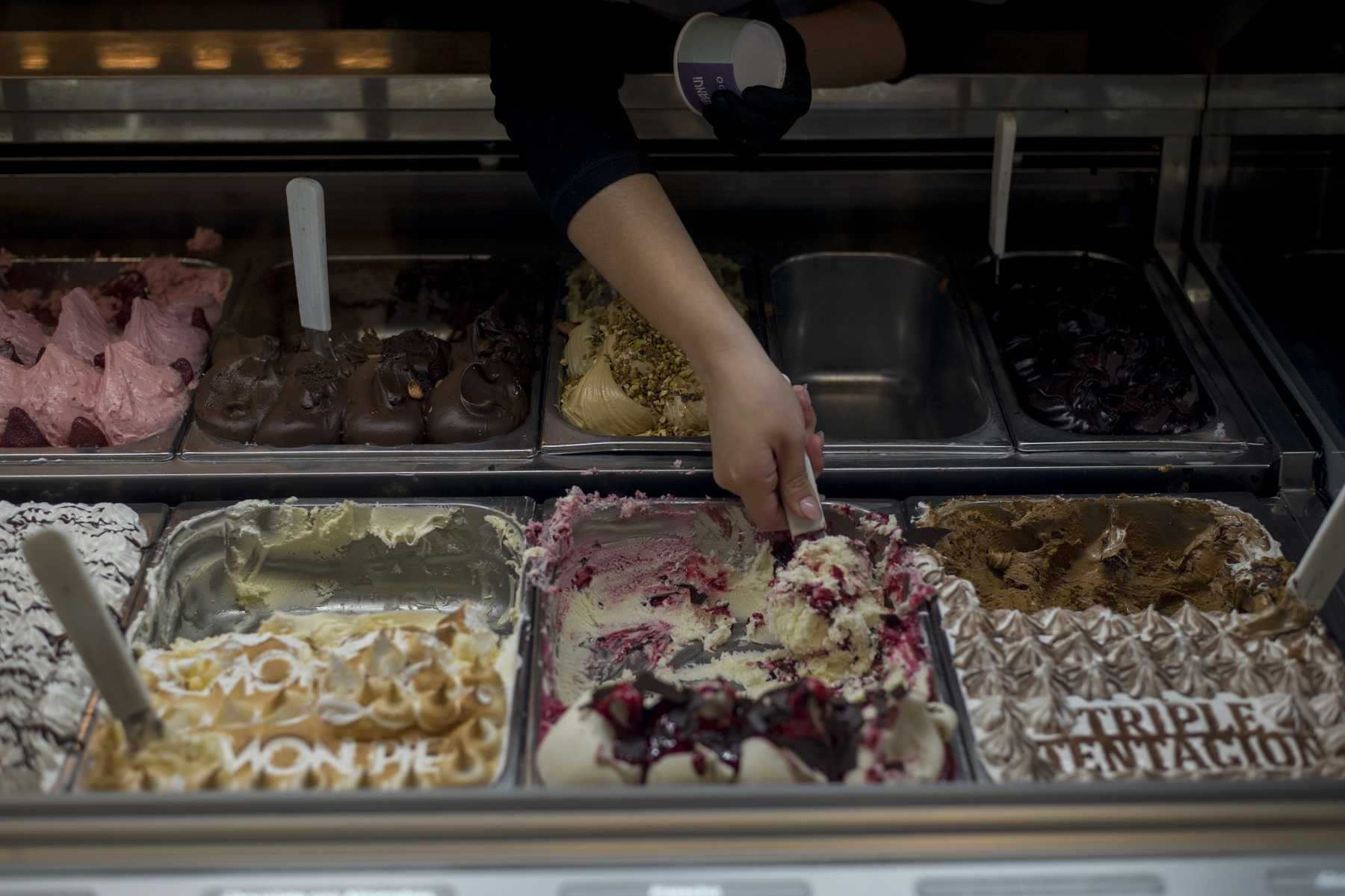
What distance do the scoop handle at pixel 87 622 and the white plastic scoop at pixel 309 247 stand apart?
91 centimetres

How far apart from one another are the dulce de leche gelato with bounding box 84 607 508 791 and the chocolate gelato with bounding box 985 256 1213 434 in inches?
51.2

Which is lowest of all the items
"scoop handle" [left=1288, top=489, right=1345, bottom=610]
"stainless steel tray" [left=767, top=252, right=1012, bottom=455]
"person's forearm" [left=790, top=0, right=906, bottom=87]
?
"scoop handle" [left=1288, top=489, right=1345, bottom=610]

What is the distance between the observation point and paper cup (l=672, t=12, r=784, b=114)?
214cm

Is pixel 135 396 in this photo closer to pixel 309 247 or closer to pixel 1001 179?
pixel 309 247

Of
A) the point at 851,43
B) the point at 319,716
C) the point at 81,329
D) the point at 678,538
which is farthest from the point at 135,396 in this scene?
the point at 851,43

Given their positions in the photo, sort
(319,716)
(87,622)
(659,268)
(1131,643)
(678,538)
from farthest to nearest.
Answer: (678,538) < (659,268) < (1131,643) < (319,716) < (87,622)

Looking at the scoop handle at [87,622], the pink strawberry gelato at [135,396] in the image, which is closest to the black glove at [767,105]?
the pink strawberry gelato at [135,396]

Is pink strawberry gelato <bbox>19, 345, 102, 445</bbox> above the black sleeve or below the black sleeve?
below

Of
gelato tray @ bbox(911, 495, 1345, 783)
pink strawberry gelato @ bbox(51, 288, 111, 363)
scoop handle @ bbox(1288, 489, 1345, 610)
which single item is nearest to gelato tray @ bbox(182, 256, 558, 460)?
pink strawberry gelato @ bbox(51, 288, 111, 363)

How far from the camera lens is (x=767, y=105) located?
2172mm

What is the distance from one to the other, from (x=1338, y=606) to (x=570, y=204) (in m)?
1.45

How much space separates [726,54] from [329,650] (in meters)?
1.22

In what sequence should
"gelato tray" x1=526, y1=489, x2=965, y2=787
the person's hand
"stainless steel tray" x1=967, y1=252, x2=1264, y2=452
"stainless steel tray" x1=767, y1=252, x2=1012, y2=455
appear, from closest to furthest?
"gelato tray" x1=526, y1=489, x2=965, y2=787 → the person's hand → "stainless steel tray" x1=967, y1=252, x2=1264, y2=452 → "stainless steel tray" x1=767, y1=252, x2=1012, y2=455

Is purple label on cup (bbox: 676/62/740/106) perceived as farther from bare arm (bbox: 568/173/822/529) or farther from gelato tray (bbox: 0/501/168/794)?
gelato tray (bbox: 0/501/168/794)
